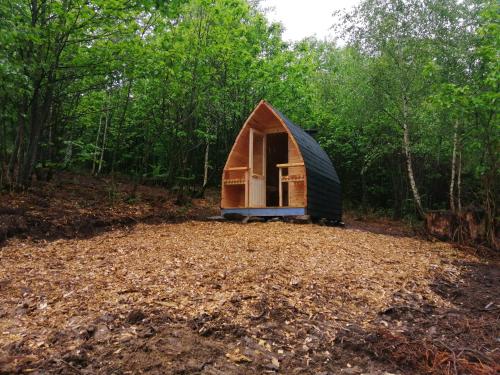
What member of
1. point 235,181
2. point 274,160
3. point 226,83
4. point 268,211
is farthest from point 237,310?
point 226,83

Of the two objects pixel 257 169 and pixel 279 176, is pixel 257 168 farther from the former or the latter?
pixel 279 176

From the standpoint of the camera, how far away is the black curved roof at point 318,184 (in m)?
9.66

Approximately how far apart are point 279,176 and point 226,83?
4.41 metres

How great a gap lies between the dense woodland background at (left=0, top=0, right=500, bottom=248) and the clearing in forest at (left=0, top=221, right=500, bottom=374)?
3.23m

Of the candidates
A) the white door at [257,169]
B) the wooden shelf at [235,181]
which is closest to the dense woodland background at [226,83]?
the wooden shelf at [235,181]

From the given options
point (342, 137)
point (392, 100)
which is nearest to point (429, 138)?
point (392, 100)

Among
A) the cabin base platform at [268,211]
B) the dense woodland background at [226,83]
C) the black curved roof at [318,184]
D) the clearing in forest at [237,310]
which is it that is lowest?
the clearing in forest at [237,310]

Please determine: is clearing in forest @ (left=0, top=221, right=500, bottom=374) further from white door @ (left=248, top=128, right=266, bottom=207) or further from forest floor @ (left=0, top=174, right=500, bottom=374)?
white door @ (left=248, top=128, right=266, bottom=207)

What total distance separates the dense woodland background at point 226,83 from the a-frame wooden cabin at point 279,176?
173 centimetres

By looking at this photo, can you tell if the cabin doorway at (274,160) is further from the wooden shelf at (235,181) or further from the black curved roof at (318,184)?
the wooden shelf at (235,181)

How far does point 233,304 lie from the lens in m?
3.53

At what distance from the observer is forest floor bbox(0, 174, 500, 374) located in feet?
8.74

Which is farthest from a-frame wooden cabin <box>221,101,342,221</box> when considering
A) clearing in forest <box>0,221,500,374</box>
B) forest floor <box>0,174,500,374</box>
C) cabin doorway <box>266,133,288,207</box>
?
clearing in forest <box>0,221,500,374</box>

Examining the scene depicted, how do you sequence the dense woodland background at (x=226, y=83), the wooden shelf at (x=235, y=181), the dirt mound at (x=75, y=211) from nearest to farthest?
1. the dirt mound at (x=75, y=211)
2. the dense woodland background at (x=226, y=83)
3. the wooden shelf at (x=235, y=181)
